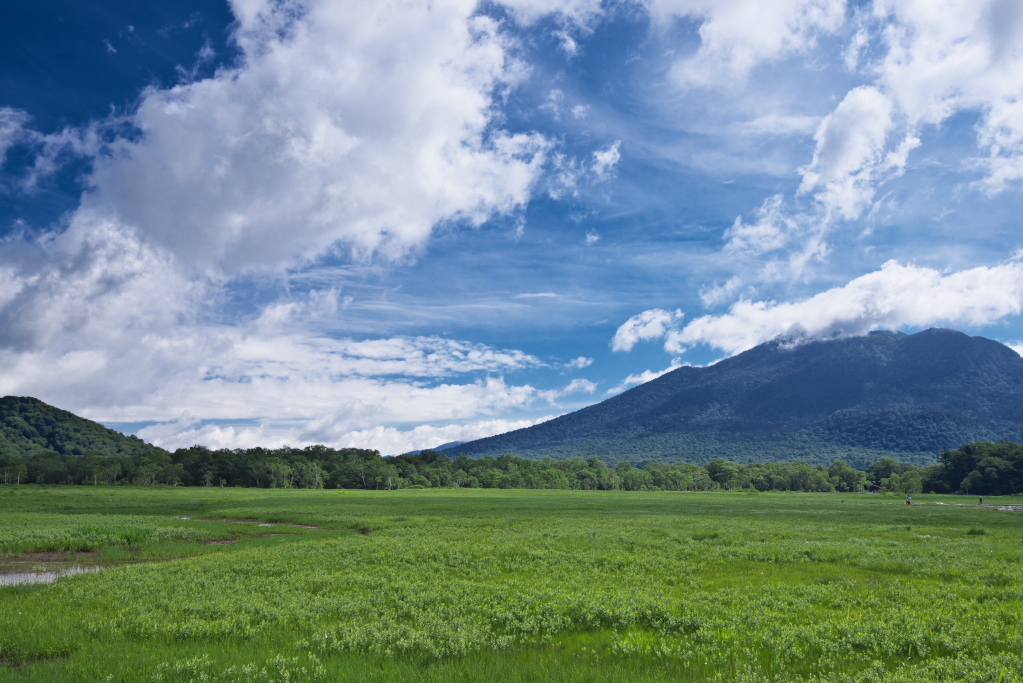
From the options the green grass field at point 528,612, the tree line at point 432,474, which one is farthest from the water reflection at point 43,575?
the tree line at point 432,474

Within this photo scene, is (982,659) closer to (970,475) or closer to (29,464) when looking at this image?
(970,475)

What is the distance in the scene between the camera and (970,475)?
12688cm

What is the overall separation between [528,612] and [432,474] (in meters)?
174

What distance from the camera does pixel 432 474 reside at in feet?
608

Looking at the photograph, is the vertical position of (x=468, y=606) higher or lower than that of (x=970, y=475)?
higher

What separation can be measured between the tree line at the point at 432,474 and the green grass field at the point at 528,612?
137m

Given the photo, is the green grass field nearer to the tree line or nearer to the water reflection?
the water reflection

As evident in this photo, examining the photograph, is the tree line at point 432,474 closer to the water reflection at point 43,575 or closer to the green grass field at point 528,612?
the green grass field at point 528,612

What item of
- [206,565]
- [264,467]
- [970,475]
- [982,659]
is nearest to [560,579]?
[982,659]

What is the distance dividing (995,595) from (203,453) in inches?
7759

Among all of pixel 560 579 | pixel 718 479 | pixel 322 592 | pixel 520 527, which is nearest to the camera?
pixel 322 592

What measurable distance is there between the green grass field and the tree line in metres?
137

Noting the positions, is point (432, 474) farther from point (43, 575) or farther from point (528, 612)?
point (528, 612)

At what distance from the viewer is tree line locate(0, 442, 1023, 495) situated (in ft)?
471
